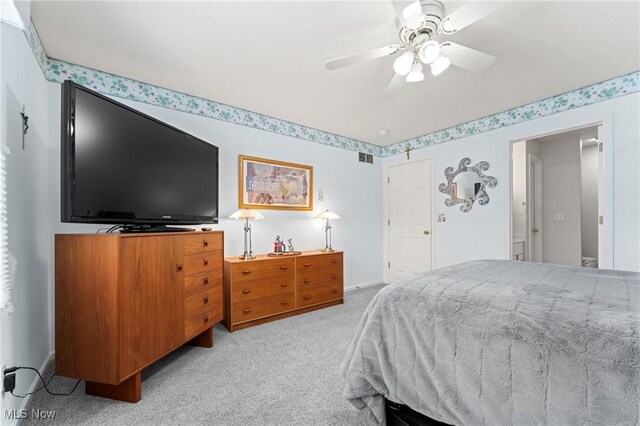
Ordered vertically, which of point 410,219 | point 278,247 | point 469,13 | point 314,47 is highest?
point 314,47

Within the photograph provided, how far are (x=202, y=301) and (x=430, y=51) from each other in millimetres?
2337

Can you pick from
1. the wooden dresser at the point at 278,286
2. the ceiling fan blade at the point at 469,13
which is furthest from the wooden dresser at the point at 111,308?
the ceiling fan blade at the point at 469,13

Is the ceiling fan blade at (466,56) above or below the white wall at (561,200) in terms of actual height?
above

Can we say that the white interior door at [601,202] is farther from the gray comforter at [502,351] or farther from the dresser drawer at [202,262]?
the dresser drawer at [202,262]

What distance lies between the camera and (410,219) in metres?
4.31

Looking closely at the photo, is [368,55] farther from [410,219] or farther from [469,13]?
[410,219]

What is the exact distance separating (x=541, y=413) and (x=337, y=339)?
173 centimetres

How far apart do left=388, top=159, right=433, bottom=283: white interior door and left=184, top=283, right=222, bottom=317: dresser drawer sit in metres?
2.95

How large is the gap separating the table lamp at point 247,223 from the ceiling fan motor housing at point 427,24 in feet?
6.69

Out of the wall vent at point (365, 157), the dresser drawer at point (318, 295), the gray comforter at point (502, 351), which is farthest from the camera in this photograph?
the wall vent at point (365, 157)

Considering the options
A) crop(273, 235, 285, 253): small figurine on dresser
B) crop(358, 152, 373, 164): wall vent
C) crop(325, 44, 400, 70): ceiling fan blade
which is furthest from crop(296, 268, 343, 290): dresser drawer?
crop(325, 44, 400, 70): ceiling fan blade

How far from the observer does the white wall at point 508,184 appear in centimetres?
247

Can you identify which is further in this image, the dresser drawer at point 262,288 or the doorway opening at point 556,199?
the doorway opening at point 556,199

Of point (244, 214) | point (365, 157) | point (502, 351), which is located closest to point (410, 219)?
point (365, 157)
